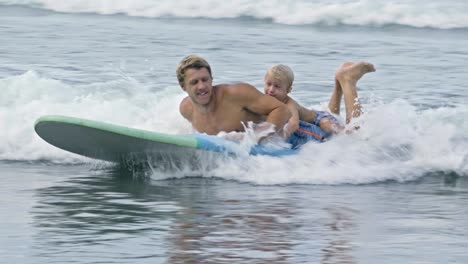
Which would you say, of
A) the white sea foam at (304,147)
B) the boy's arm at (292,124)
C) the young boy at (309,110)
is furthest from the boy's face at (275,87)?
the white sea foam at (304,147)

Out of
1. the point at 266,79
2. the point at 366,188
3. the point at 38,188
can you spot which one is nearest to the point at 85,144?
the point at 38,188

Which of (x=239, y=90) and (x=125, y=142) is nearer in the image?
(x=125, y=142)

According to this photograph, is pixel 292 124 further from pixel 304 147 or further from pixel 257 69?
pixel 257 69

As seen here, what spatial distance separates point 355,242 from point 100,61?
9523 mm

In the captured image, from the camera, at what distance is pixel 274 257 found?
7152 mm

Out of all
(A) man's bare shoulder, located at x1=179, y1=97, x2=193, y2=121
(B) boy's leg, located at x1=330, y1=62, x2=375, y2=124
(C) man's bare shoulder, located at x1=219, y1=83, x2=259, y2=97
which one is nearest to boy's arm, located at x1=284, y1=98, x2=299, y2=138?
(C) man's bare shoulder, located at x1=219, y1=83, x2=259, y2=97

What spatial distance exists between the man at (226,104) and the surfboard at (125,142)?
18cm

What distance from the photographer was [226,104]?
980 centimetres

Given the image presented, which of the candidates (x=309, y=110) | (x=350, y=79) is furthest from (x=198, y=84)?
(x=350, y=79)

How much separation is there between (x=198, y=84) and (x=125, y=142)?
626mm

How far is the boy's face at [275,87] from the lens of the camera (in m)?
9.91

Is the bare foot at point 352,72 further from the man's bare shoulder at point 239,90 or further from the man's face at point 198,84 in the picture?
the man's face at point 198,84

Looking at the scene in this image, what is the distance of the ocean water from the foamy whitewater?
22 millimetres

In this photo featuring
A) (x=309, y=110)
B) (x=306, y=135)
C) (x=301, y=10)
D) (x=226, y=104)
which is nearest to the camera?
(x=226, y=104)
